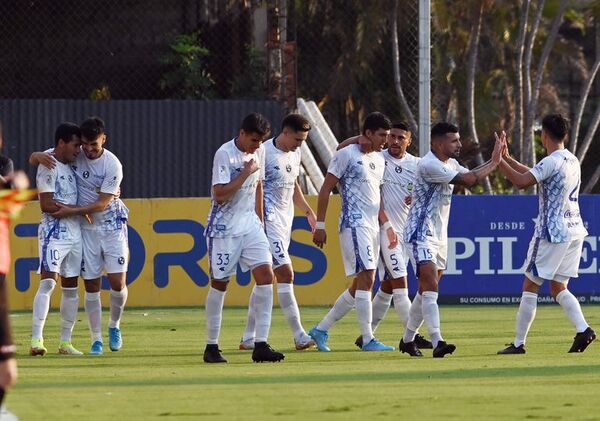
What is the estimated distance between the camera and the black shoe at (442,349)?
13.1 m

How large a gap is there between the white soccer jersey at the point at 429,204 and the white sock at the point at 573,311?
4.08ft

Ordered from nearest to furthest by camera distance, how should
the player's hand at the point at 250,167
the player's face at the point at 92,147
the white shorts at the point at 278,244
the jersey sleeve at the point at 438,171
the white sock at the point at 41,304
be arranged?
the player's hand at the point at 250,167
the jersey sleeve at the point at 438,171
the player's face at the point at 92,147
the white sock at the point at 41,304
the white shorts at the point at 278,244

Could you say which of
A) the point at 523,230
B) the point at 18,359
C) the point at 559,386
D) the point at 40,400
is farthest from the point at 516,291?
the point at 40,400

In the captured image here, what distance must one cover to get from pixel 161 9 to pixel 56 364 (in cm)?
1965

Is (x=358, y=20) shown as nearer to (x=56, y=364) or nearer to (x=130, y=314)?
(x=130, y=314)

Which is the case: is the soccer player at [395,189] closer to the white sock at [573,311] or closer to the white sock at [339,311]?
the white sock at [339,311]

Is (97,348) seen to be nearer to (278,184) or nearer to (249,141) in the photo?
(278,184)

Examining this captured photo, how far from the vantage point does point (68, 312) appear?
14258 millimetres

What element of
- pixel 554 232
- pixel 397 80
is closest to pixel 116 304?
pixel 554 232

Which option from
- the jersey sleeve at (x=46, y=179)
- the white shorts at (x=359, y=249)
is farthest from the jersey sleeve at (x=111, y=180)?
the white shorts at (x=359, y=249)

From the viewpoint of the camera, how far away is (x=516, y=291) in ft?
72.7

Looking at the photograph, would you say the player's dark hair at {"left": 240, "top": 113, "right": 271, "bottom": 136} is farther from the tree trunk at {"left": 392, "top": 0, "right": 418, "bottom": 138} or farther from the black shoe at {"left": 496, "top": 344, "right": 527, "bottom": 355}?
the tree trunk at {"left": 392, "top": 0, "right": 418, "bottom": 138}

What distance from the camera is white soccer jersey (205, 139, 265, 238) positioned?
1280 cm

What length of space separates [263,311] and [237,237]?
25.9 inches
